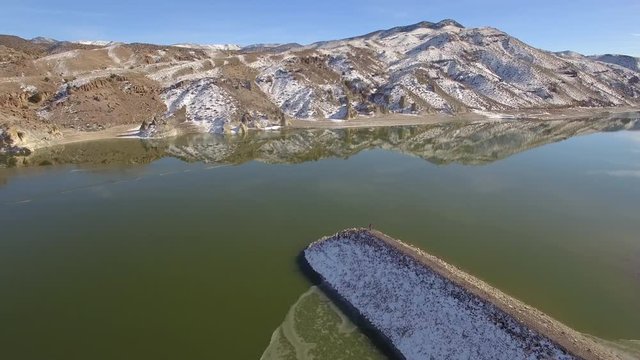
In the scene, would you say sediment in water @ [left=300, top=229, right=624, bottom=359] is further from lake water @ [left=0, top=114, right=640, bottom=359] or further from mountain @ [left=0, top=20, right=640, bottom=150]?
mountain @ [left=0, top=20, right=640, bottom=150]

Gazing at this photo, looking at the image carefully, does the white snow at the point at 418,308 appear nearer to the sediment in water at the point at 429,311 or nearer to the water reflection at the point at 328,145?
the sediment in water at the point at 429,311

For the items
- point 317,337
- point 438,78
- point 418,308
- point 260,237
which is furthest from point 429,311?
point 438,78

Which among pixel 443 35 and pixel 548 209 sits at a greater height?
pixel 443 35

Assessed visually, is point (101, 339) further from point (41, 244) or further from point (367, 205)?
point (367, 205)

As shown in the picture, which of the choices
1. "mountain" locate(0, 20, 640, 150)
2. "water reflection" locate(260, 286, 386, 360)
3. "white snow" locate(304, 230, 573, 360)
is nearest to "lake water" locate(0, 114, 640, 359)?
"water reflection" locate(260, 286, 386, 360)

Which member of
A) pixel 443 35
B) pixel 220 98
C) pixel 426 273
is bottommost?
pixel 426 273

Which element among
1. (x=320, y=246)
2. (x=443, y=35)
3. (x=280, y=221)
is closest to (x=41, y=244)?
(x=280, y=221)

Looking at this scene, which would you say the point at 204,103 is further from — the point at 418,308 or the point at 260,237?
the point at 418,308
